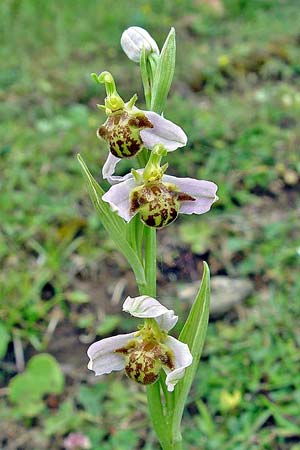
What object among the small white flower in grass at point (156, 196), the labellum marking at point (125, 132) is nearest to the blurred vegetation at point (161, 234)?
the small white flower in grass at point (156, 196)

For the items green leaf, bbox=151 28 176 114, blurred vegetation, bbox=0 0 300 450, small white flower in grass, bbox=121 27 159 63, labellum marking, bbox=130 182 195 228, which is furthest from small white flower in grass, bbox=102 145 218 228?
blurred vegetation, bbox=0 0 300 450

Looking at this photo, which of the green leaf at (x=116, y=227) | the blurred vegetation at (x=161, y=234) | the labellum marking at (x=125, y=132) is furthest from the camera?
the blurred vegetation at (x=161, y=234)

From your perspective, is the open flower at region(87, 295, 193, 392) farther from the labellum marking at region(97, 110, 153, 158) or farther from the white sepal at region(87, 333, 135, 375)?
the labellum marking at region(97, 110, 153, 158)

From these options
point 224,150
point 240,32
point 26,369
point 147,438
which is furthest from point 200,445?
point 240,32

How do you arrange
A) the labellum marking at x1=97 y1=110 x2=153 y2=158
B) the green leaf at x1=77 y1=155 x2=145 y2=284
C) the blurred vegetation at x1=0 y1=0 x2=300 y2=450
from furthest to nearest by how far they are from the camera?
1. the blurred vegetation at x1=0 y1=0 x2=300 y2=450
2. the green leaf at x1=77 y1=155 x2=145 y2=284
3. the labellum marking at x1=97 y1=110 x2=153 y2=158

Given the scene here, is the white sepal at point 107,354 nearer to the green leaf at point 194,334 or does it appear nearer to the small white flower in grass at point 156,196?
the green leaf at point 194,334

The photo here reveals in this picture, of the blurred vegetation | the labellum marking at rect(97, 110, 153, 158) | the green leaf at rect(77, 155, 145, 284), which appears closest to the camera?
the labellum marking at rect(97, 110, 153, 158)

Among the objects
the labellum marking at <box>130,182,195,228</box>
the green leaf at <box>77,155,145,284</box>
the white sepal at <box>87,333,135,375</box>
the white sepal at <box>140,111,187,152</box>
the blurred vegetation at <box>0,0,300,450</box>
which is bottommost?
the blurred vegetation at <box>0,0,300,450</box>
